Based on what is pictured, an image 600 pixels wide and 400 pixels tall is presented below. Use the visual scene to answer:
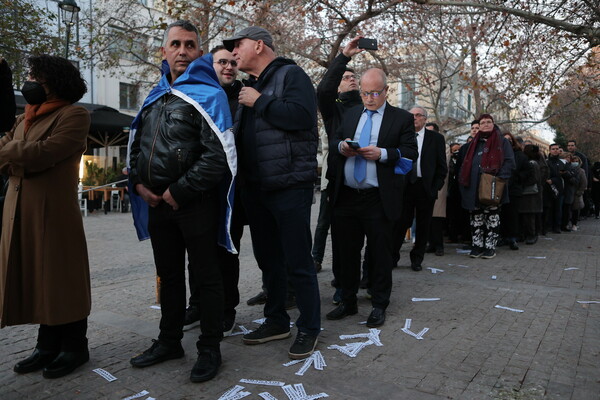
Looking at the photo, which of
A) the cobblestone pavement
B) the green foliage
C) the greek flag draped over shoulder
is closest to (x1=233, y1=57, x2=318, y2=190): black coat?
the greek flag draped over shoulder

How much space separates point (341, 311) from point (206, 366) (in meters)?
1.62

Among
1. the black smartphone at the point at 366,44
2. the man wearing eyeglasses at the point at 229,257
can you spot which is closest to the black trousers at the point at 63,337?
the man wearing eyeglasses at the point at 229,257

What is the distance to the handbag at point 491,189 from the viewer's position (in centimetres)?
740

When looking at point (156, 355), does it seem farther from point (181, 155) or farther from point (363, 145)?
point (363, 145)

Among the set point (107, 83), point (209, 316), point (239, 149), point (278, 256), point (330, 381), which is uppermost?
point (107, 83)

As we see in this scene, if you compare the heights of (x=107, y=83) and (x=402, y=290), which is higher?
(x=107, y=83)

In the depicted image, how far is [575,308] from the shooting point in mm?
4820

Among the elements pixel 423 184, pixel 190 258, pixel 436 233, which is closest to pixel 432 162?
pixel 423 184

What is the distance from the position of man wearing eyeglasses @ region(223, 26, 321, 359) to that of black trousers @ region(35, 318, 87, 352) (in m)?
1.15

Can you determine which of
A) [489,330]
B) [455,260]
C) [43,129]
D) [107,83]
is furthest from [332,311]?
[107,83]

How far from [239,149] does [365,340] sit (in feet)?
5.69

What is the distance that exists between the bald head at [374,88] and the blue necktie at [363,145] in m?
0.10

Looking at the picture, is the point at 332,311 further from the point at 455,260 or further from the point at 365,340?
the point at 455,260

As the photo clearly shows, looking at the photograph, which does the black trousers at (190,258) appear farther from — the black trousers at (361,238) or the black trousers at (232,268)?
the black trousers at (361,238)
